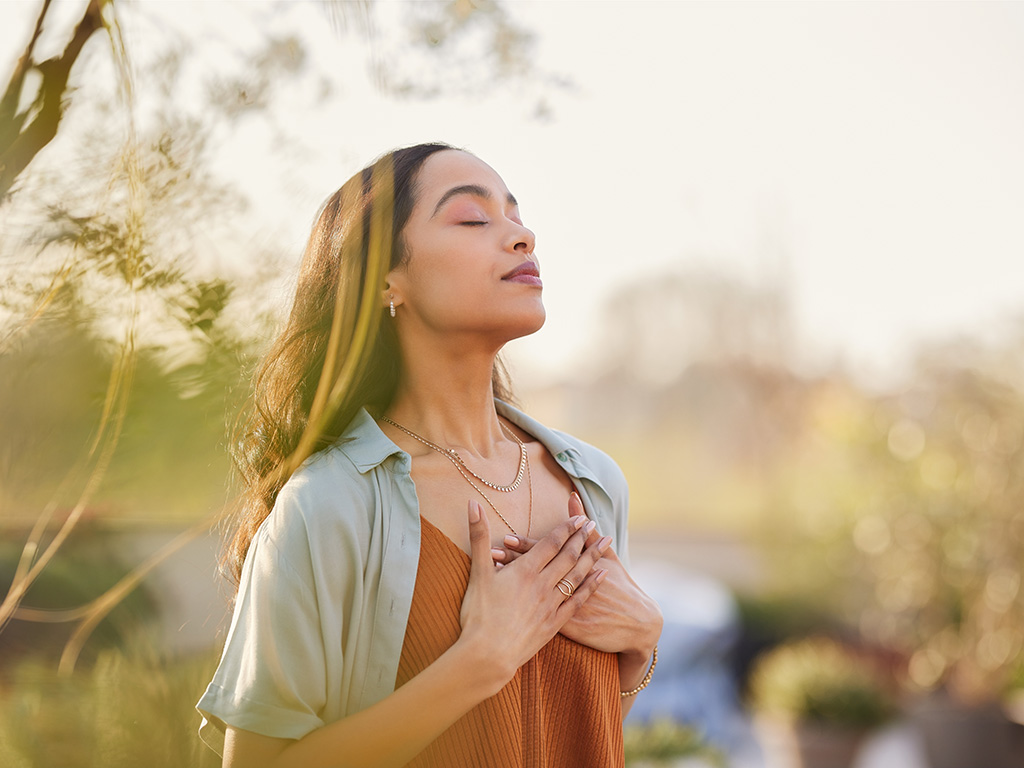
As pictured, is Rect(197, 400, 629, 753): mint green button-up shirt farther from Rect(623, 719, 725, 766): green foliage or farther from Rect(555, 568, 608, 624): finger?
Rect(623, 719, 725, 766): green foliage

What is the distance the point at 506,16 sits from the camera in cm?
102

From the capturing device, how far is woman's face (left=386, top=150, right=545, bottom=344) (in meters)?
1.25

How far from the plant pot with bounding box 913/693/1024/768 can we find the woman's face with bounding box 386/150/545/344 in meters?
4.97

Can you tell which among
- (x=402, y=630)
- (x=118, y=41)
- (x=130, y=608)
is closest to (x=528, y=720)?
(x=402, y=630)

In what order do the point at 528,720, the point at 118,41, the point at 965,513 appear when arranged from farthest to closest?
1. the point at 965,513
2. the point at 528,720
3. the point at 118,41

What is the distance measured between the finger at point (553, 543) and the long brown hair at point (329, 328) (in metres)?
0.34

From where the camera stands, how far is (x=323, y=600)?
108 cm

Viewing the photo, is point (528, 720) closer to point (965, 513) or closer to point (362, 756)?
point (362, 756)

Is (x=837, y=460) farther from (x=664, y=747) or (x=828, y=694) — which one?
(x=664, y=747)

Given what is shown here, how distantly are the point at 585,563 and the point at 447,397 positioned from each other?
0.34m

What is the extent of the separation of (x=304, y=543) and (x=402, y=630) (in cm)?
17

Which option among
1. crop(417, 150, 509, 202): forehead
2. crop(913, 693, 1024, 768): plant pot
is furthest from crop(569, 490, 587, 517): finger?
crop(913, 693, 1024, 768): plant pot

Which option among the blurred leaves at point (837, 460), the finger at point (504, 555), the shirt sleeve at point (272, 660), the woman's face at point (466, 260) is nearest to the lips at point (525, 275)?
the woman's face at point (466, 260)

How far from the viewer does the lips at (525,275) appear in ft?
4.15
